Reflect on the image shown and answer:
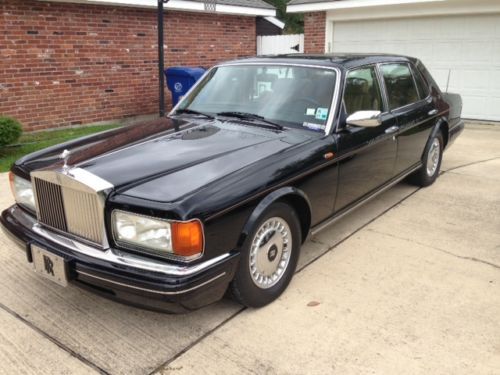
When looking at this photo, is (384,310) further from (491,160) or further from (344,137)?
(491,160)

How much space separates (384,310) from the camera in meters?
3.20

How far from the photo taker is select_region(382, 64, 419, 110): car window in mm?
4715

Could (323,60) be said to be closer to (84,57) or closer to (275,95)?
(275,95)

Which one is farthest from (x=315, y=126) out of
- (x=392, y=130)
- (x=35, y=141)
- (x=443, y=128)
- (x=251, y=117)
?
(x=35, y=141)

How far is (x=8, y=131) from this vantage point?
6930 millimetres

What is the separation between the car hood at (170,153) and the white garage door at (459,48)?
7.94 metres

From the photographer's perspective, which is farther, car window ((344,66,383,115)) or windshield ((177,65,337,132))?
car window ((344,66,383,115))

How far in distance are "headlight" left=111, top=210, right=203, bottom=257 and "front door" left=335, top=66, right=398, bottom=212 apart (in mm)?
1635

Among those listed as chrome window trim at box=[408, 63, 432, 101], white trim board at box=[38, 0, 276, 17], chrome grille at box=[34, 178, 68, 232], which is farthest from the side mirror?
white trim board at box=[38, 0, 276, 17]

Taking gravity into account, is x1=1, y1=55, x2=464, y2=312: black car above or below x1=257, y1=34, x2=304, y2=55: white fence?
below

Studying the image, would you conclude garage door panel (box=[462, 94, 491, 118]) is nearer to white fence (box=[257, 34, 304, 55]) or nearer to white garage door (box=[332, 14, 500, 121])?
white garage door (box=[332, 14, 500, 121])

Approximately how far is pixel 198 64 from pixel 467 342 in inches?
394

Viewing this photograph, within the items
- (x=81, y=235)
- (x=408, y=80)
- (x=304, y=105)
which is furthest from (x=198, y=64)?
(x=81, y=235)

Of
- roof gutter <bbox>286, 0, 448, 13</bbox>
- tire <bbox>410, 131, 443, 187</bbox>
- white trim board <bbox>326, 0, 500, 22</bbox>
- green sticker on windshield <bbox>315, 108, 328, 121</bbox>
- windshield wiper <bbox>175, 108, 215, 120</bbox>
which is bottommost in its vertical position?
tire <bbox>410, 131, 443, 187</bbox>
